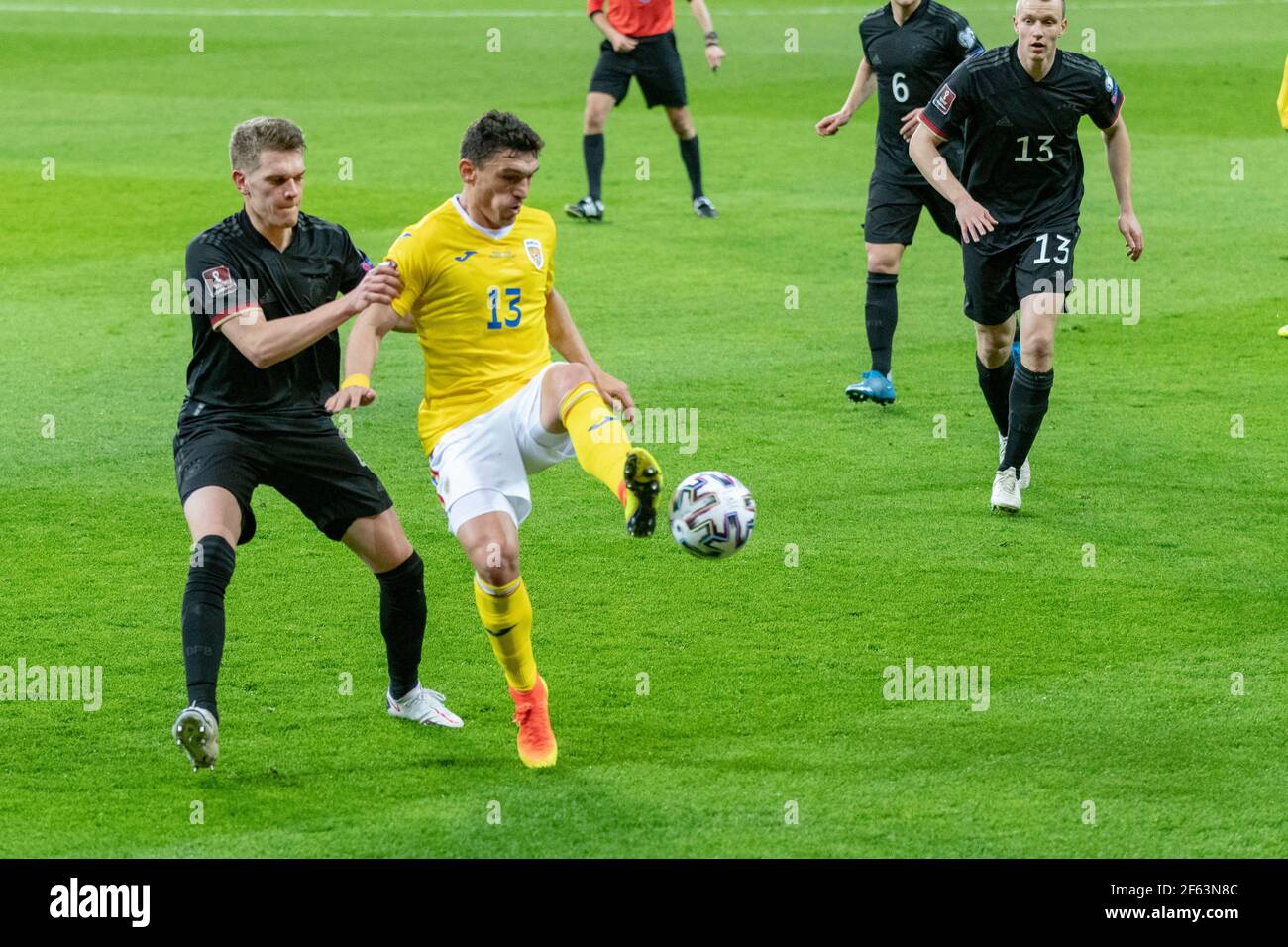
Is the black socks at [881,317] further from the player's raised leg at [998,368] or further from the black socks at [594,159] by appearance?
the black socks at [594,159]

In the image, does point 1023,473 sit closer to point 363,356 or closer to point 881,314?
point 881,314

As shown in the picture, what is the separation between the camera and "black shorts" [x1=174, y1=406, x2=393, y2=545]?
19.3ft

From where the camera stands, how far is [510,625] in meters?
5.82

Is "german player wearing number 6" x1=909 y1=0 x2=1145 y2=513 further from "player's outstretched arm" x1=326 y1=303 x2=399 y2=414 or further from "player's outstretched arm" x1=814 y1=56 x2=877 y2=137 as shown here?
"player's outstretched arm" x1=326 y1=303 x2=399 y2=414

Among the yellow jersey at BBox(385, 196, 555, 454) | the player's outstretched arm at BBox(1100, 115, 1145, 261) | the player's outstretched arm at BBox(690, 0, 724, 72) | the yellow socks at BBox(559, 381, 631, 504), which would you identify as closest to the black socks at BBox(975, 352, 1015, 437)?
the player's outstretched arm at BBox(1100, 115, 1145, 261)

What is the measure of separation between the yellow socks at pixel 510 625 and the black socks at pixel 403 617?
1.29 ft

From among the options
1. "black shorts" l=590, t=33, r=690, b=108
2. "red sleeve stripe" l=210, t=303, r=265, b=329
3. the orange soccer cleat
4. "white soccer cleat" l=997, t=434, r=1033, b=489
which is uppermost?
"black shorts" l=590, t=33, r=690, b=108

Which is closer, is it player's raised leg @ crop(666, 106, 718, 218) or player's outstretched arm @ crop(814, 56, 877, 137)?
player's outstretched arm @ crop(814, 56, 877, 137)

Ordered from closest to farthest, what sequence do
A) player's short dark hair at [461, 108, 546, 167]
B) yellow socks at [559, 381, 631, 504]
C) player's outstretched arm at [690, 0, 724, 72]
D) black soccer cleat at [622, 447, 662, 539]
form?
black soccer cleat at [622, 447, 662, 539]
yellow socks at [559, 381, 631, 504]
player's short dark hair at [461, 108, 546, 167]
player's outstretched arm at [690, 0, 724, 72]

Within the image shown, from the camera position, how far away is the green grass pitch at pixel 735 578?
549cm

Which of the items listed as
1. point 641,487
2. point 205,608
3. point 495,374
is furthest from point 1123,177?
point 205,608

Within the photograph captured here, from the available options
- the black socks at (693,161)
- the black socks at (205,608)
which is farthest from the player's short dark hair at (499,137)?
the black socks at (693,161)

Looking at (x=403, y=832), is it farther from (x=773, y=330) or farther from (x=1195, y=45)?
(x=1195, y=45)

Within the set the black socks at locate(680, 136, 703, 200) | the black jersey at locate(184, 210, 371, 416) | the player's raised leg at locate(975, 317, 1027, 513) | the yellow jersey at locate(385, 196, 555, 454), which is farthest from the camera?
the black socks at locate(680, 136, 703, 200)
